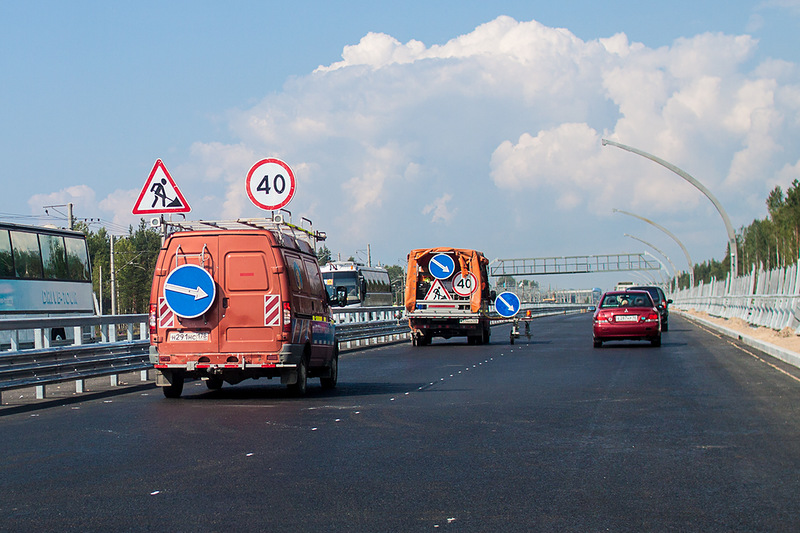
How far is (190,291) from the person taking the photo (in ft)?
40.9

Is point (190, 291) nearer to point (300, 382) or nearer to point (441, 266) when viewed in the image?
point (300, 382)

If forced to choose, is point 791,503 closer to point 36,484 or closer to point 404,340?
point 36,484

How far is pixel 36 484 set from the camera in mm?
6859

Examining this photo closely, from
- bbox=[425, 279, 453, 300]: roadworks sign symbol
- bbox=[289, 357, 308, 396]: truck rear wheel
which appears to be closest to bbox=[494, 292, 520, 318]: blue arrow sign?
bbox=[425, 279, 453, 300]: roadworks sign symbol

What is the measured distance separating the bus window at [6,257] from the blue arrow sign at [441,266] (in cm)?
1233

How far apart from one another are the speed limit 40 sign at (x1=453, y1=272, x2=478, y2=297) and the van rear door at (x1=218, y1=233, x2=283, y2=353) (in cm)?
1725

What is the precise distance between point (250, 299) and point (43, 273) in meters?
17.4

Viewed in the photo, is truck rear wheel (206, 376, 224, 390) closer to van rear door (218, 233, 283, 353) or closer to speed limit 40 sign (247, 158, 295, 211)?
van rear door (218, 233, 283, 353)

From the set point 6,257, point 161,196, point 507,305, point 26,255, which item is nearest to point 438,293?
point 507,305

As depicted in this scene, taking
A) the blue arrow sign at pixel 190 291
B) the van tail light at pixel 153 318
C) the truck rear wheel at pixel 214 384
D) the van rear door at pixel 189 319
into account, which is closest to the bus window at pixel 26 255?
the truck rear wheel at pixel 214 384

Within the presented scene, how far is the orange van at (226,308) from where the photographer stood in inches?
491

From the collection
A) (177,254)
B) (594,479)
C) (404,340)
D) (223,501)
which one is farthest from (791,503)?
(404,340)

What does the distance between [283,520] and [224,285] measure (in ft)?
24.0

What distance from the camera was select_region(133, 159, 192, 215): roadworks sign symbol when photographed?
14047 millimetres
